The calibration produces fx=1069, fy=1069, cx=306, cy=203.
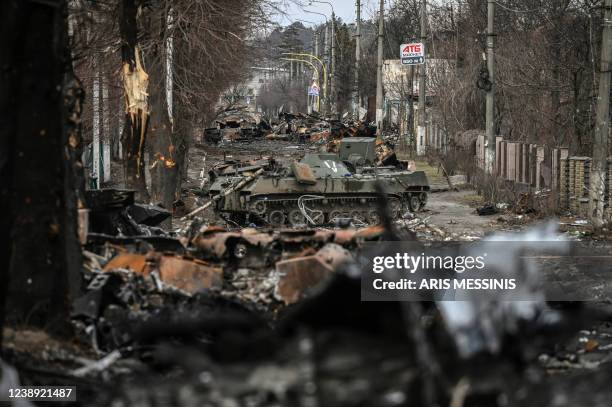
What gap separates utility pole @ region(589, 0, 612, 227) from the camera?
63.0 feet

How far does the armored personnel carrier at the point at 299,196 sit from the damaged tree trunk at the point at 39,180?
14663 millimetres

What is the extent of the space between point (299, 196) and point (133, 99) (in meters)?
6.61

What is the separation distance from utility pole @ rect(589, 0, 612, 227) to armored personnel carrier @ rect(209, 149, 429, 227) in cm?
503

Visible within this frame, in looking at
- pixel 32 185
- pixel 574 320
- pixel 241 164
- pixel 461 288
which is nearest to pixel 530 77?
pixel 241 164

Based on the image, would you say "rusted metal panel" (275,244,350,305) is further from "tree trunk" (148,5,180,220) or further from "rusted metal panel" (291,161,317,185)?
"rusted metal panel" (291,161,317,185)

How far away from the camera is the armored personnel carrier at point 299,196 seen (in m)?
23.3

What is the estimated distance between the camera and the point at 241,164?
26391 mm

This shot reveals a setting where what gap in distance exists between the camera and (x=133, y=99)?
17.6m

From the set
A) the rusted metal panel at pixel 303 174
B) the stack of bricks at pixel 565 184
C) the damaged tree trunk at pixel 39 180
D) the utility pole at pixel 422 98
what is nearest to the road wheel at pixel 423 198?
the rusted metal panel at pixel 303 174

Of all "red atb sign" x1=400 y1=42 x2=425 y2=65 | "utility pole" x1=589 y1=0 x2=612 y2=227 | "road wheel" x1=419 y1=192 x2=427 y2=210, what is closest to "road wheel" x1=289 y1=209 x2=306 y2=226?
"road wheel" x1=419 y1=192 x2=427 y2=210

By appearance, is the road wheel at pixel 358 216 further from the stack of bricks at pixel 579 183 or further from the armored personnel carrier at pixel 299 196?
the stack of bricks at pixel 579 183

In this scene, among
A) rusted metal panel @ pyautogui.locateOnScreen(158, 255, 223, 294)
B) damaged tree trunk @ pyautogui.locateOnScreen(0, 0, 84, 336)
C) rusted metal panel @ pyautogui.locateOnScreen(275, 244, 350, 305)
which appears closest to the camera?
damaged tree trunk @ pyautogui.locateOnScreen(0, 0, 84, 336)

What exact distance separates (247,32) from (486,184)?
7.30m

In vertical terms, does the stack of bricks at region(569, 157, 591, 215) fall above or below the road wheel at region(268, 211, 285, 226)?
above
